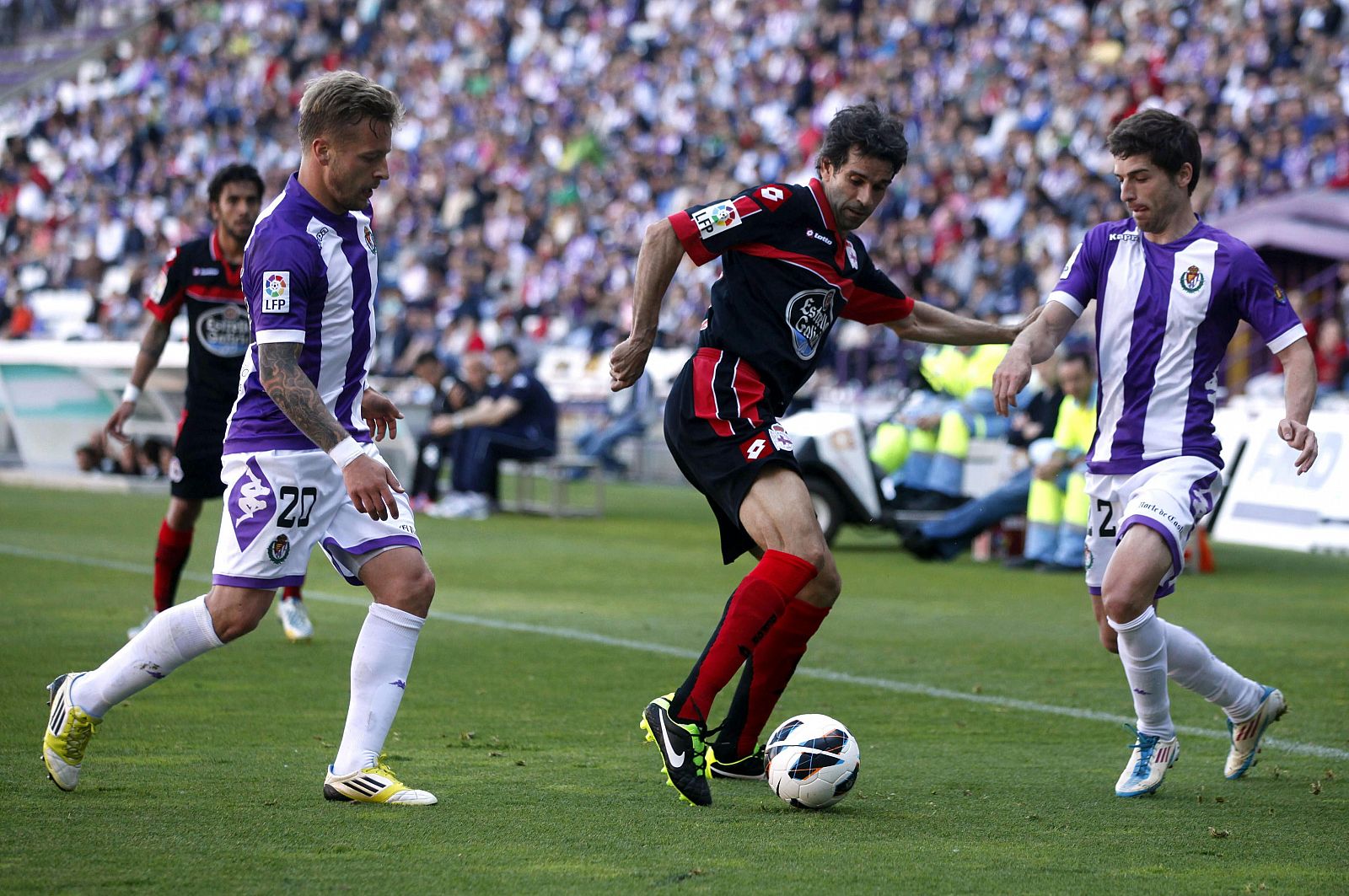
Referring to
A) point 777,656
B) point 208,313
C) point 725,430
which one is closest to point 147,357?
point 208,313

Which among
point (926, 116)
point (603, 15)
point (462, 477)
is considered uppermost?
point (603, 15)

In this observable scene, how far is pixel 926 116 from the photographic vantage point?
25297 millimetres

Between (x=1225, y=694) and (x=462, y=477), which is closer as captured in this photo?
(x=1225, y=694)

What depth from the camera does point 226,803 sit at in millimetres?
4992

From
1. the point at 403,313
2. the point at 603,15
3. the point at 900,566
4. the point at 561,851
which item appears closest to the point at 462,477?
the point at 900,566

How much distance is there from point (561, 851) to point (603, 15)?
104 ft

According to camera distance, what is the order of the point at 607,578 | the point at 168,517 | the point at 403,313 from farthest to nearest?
1. the point at 403,313
2. the point at 607,578
3. the point at 168,517

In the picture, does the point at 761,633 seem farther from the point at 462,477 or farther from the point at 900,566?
the point at 462,477

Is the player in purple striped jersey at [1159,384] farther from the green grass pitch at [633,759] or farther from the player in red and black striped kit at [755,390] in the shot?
the player in red and black striped kit at [755,390]

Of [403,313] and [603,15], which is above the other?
[603,15]

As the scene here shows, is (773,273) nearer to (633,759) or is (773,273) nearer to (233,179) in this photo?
(633,759)

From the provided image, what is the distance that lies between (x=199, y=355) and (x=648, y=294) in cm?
373

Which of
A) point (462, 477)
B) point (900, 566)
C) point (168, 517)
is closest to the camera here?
point (168, 517)

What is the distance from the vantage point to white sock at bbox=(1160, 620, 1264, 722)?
18.6ft
